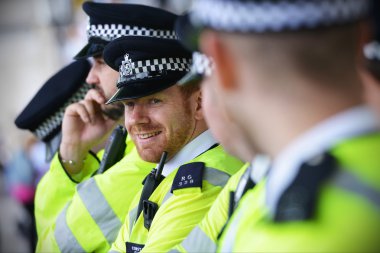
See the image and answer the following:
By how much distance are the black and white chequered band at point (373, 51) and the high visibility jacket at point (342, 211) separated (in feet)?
1.40

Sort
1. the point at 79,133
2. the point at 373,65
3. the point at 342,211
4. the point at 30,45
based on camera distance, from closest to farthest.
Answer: the point at 342,211
the point at 373,65
the point at 79,133
the point at 30,45

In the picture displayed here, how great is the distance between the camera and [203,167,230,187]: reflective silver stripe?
2818 millimetres

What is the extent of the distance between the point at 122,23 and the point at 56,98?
94cm

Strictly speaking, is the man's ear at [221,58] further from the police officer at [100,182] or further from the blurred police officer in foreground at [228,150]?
the police officer at [100,182]

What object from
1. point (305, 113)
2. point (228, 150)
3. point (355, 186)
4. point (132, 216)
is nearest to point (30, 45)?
point (132, 216)

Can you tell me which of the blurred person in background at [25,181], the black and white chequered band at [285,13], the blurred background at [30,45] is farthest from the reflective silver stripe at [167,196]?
the blurred background at [30,45]

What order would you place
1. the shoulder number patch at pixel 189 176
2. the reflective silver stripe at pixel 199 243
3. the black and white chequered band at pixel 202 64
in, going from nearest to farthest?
the black and white chequered band at pixel 202 64, the reflective silver stripe at pixel 199 243, the shoulder number patch at pixel 189 176

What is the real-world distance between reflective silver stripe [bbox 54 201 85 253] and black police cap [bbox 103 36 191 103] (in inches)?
Result: 32.4

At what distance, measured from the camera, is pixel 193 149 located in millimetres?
3092

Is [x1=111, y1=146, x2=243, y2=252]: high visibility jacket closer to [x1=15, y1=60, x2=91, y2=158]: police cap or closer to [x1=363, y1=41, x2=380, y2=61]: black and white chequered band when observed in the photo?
[x1=363, y1=41, x2=380, y2=61]: black and white chequered band

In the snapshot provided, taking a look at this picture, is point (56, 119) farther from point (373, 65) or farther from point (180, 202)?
point (373, 65)

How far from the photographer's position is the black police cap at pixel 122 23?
3363 mm

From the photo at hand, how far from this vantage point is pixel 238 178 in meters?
2.24

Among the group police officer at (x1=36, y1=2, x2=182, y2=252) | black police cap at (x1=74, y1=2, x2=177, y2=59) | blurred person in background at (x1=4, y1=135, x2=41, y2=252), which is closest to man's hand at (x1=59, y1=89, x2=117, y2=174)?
police officer at (x1=36, y1=2, x2=182, y2=252)
